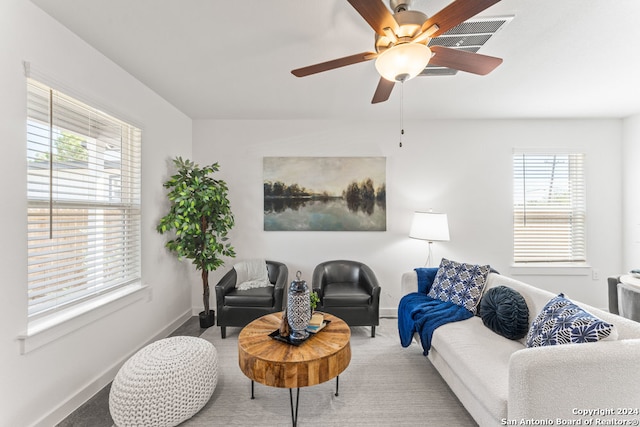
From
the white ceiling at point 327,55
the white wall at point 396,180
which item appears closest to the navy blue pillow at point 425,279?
the white wall at point 396,180

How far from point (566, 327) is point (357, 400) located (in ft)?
4.58

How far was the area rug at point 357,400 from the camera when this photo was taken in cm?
177

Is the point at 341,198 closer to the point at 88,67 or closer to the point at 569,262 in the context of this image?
the point at 88,67

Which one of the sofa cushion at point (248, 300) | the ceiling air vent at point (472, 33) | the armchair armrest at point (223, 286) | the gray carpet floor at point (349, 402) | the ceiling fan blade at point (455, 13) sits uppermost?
the ceiling air vent at point (472, 33)

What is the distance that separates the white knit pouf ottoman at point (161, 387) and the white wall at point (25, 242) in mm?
471

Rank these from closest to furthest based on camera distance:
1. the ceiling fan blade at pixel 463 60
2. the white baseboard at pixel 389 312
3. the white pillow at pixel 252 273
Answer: the ceiling fan blade at pixel 463 60 < the white pillow at pixel 252 273 < the white baseboard at pixel 389 312

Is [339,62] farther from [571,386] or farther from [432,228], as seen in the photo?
[432,228]

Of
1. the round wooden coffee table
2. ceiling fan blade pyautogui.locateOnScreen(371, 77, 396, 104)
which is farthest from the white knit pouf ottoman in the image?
ceiling fan blade pyautogui.locateOnScreen(371, 77, 396, 104)

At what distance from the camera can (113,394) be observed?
163 cm

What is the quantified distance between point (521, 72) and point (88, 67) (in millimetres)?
3569

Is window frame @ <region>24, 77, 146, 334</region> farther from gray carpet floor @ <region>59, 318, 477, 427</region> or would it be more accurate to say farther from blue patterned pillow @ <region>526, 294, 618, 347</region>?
blue patterned pillow @ <region>526, 294, 618, 347</region>

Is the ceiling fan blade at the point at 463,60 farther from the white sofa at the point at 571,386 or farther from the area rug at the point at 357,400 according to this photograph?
the area rug at the point at 357,400

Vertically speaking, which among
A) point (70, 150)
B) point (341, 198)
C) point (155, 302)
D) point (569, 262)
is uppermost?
point (70, 150)

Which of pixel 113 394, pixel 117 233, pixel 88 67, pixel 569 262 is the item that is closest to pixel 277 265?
pixel 117 233
